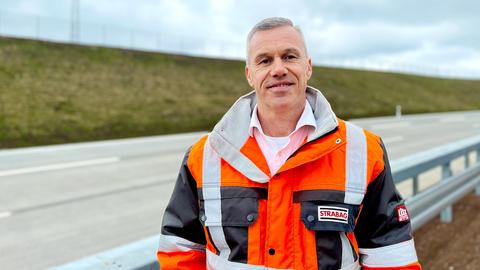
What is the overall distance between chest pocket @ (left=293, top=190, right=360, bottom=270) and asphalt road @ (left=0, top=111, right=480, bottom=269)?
3.50m

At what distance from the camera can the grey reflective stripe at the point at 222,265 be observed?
1712 mm

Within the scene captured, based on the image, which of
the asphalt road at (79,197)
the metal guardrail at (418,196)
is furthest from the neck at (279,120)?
the asphalt road at (79,197)

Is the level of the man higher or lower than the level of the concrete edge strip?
higher

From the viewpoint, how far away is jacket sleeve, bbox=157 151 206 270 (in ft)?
6.09

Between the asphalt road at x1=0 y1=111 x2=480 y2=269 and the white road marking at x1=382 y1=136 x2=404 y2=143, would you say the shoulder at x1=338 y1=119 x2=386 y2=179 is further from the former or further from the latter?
the white road marking at x1=382 y1=136 x2=404 y2=143

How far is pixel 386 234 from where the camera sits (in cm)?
181

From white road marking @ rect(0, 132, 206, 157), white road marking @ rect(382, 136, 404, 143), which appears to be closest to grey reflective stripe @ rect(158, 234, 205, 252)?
white road marking @ rect(0, 132, 206, 157)

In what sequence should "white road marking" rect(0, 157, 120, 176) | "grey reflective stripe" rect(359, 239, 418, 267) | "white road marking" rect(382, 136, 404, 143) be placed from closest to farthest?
"grey reflective stripe" rect(359, 239, 418, 267), "white road marking" rect(0, 157, 120, 176), "white road marking" rect(382, 136, 404, 143)

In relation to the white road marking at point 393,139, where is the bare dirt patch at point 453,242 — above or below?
below

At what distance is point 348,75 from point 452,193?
37104 mm

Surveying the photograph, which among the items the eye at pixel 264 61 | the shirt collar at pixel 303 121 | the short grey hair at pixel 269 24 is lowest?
the shirt collar at pixel 303 121

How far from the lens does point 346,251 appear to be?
175cm

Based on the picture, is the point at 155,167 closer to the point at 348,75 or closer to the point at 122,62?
the point at 122,62

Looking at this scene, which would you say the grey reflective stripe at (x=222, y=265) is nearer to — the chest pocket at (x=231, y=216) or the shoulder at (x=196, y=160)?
the chest pocket at (x=231, y=216)
